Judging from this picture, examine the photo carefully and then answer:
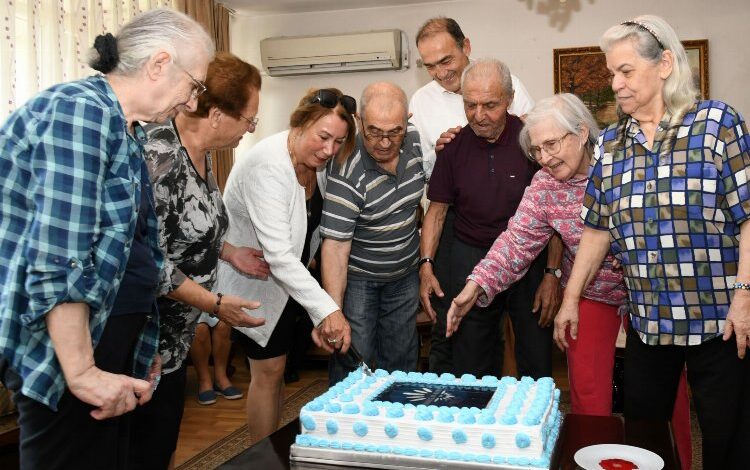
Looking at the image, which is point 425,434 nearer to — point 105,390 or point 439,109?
point 105,390

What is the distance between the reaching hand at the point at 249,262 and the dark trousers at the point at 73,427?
0.85 metres

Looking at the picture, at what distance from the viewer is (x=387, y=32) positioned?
5.63 m

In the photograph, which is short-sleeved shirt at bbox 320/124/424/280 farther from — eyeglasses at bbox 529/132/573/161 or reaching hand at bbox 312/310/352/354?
eyeglasses at bbox 529/132/573/161

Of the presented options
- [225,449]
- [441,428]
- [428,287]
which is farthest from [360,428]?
[225,449]

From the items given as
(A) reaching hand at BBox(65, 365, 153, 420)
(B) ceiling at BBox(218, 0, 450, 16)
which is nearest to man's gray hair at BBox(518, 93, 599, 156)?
(A) reaching hand at BBox(65, 365, 153, 420)

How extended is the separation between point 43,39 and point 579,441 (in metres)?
3.76

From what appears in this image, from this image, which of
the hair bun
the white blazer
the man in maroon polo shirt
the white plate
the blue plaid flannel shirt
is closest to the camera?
the blue plaid flannel shirt

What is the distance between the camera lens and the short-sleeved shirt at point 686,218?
1.72m

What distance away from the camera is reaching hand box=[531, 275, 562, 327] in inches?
93.4

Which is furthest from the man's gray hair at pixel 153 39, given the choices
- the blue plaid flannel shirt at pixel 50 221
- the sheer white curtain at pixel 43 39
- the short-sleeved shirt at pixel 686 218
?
the sheer white curtain at pixel 43 39

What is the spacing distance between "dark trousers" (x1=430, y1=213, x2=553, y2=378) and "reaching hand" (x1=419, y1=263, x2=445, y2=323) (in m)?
0.04

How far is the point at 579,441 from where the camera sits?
1.65 meters

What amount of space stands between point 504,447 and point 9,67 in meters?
3.46

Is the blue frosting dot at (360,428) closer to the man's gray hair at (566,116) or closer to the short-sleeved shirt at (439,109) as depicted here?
the man's gray hair at (566,116)
